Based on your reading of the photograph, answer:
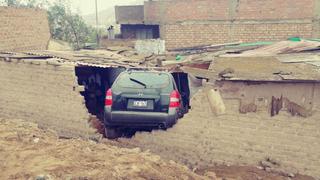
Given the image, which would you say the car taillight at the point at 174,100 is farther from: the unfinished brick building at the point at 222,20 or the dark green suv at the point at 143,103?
the unfinished brick building at the point at 222,20

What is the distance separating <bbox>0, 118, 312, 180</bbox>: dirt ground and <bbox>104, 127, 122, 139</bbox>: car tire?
69cm

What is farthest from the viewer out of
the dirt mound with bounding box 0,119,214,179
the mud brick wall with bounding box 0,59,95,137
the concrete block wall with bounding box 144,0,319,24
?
the concrete block wall with bounding box 144,0,319,24

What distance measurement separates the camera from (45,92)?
29.9 ft

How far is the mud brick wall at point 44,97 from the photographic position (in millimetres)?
8680

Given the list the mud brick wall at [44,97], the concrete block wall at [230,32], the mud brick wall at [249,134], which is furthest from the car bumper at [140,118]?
the concrete block wall at [230,32]

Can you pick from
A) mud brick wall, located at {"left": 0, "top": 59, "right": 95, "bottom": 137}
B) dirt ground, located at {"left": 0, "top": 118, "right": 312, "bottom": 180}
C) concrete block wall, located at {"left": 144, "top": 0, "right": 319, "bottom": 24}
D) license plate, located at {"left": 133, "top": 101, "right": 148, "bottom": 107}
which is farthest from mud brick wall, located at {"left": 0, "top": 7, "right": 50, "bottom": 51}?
concrete block wall, located at {"left": 144, "top": 0, "right": 319, "bottom": 24}

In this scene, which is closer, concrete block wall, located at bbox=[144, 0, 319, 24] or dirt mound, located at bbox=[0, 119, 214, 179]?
dirt mound, located at bbox=[0, 119, 214, 179]

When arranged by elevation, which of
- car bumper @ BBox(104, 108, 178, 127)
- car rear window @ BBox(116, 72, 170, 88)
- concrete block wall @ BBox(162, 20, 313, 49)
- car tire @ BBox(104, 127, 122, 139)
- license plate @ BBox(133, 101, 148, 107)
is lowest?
car tire @ BBox(104, 127, 122, 139)

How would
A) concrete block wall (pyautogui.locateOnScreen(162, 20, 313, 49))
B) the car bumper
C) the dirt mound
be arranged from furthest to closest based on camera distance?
1. concrete block wall (pyautogui.locateOnScreen(162, 20, 313, 49))
2. the car bumper
3. the dirt mound

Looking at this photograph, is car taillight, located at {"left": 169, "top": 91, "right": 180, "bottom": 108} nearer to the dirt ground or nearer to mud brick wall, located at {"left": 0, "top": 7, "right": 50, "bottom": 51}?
the dirt ground

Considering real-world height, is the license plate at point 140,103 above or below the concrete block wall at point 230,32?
below

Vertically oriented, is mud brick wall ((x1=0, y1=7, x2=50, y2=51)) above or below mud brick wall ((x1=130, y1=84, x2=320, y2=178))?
above

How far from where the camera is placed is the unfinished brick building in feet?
57.2

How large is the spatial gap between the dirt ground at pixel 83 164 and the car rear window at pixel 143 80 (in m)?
1.48
